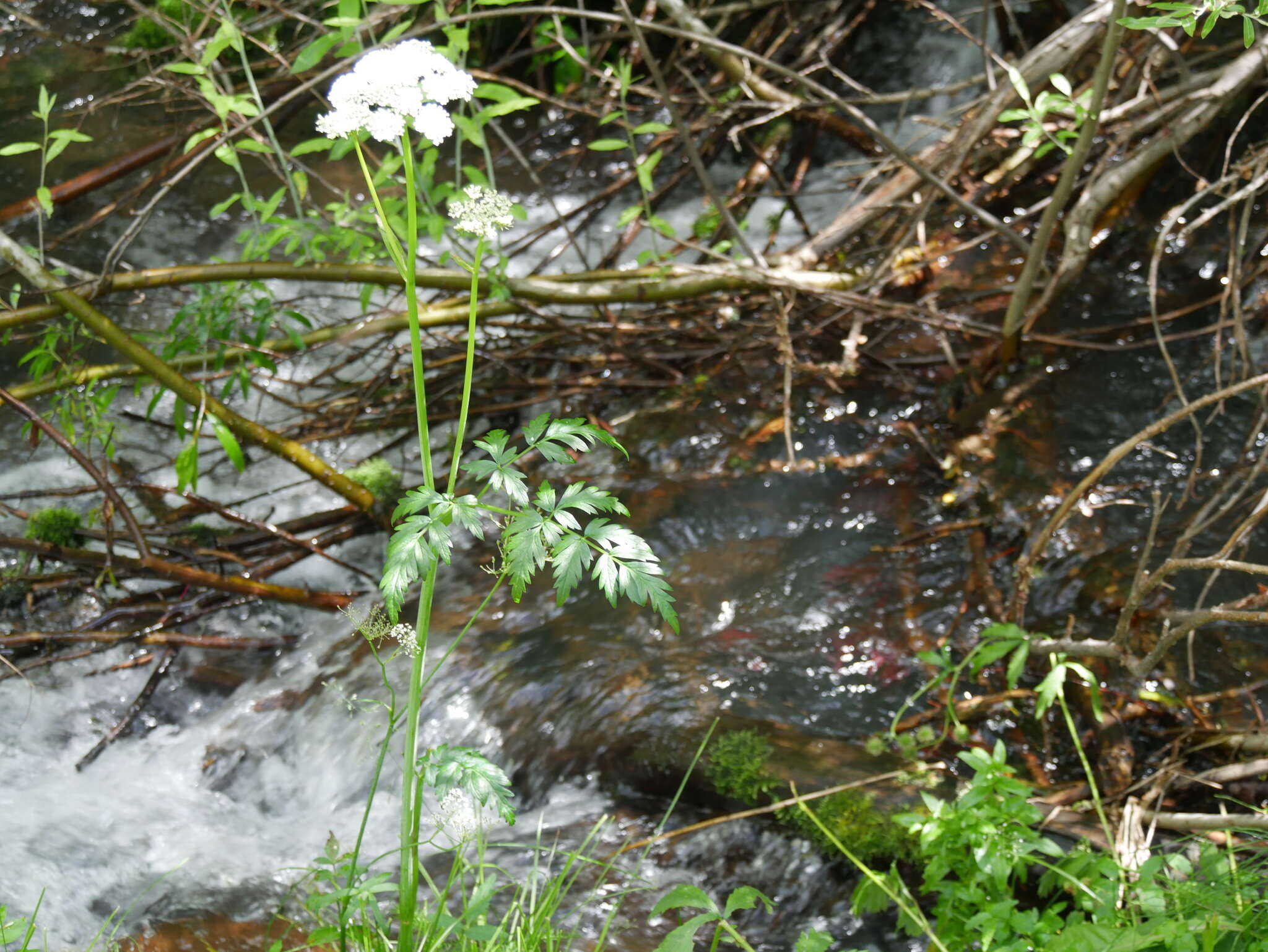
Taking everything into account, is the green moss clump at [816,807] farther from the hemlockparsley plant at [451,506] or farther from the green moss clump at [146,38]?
the green moss clump at [146,38]

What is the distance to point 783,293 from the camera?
3.89m

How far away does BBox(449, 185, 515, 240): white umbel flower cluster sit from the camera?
150 centimetres

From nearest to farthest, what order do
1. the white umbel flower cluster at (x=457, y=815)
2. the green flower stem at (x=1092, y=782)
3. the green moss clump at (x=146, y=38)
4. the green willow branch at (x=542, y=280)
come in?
the white umbel flower cluster at (x=457, y=815), the green flower stem at (x=1092, y=782), the green willow branch at (x=542, y=280), the green moss clump at (x=146, y=38)

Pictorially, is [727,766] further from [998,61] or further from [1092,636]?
[998,61]

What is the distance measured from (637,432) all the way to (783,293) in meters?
0.81

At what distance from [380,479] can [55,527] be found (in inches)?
44.5

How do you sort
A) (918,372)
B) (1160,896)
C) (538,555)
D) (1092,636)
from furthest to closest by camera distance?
(918,372), (1092,636), (1160,896), (538,555)

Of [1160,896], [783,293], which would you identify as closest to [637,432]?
[783,293]

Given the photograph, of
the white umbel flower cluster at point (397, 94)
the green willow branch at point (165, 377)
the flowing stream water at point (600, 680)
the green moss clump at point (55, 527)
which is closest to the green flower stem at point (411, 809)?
the white umbel flower cluster at point (397, 94)

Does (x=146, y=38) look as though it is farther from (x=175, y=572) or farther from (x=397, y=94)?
(x=397, y=94)

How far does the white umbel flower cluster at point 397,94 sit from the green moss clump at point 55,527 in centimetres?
277

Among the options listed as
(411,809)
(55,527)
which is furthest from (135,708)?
(411,809)

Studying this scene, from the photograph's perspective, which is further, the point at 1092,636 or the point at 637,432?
the point at 637,432

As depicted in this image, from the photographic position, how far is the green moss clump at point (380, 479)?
3.88 meters
